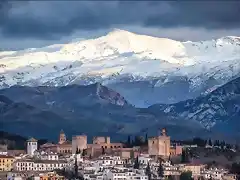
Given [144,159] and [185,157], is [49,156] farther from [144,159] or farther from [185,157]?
[185,157]

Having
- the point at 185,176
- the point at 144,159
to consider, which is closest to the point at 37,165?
the point at 144,159

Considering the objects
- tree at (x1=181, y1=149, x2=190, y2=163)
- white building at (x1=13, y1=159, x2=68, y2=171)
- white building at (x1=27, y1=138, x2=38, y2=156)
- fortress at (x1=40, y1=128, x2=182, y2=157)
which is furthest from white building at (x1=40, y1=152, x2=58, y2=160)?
tree at (x1=181, y1=149, x2=190, y2=163)

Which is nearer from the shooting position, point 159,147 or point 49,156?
point 49,156

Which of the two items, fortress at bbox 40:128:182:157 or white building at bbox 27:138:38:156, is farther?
white building at bbox 27:138:38:156

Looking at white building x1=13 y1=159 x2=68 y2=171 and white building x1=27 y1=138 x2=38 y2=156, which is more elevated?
white building x1=27 y1=138 x2=38 y2=156

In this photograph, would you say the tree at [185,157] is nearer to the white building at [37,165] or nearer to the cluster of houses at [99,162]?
the cluster of houses at [99,162]

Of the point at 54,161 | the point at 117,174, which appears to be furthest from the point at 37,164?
the point at 117,174

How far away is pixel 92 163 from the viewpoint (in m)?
112

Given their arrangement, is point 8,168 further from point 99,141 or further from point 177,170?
point 99,141

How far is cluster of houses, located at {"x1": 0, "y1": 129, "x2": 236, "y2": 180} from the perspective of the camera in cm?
10456

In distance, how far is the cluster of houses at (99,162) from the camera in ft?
343

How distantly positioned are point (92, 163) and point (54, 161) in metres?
3.31

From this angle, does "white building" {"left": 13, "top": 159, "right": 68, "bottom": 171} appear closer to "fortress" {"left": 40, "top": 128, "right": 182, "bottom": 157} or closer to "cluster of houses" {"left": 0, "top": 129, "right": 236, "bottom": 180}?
"cluster of houses" {"left": 0, "top": 129, "right": 236, "bottom": 180}

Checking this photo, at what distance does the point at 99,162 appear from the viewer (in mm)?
113375
